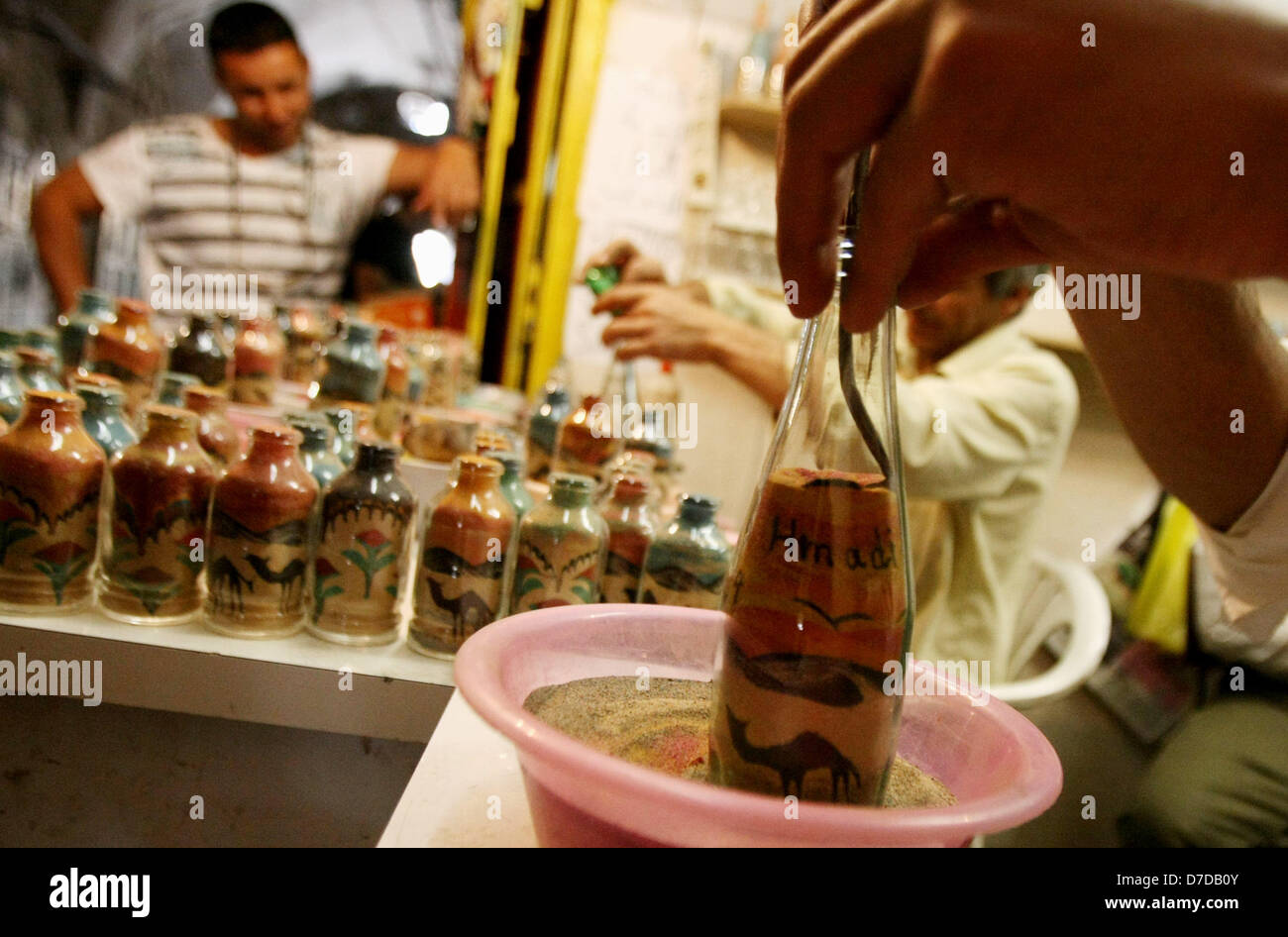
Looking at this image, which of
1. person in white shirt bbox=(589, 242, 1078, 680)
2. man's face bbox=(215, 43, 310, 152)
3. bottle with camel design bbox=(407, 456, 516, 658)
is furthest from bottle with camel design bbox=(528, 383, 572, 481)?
man's face bbox=(215, 43, 310, 152)

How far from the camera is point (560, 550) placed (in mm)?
820

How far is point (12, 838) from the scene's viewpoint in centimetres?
82

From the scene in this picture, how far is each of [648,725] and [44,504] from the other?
624 millimetres

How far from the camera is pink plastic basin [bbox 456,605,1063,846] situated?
321mm

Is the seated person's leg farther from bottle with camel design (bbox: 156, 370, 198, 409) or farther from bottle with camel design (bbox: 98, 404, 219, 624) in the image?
bottle with camel design (bbox: 156, 370, 198, 409)

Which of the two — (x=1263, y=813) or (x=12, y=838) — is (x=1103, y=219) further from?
(x=1263, y=813)

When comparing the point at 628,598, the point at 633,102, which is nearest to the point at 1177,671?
the point at 628,598

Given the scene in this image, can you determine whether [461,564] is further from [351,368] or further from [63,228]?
[63,228]

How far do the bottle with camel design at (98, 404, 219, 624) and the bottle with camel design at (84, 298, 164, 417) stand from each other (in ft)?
1.79

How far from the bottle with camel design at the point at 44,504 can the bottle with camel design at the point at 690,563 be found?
548 millimetres

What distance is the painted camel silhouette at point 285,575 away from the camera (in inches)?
30.3

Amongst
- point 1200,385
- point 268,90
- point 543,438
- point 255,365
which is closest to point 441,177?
point 268,90

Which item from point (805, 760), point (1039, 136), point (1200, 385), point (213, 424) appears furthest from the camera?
point (213, 424)
